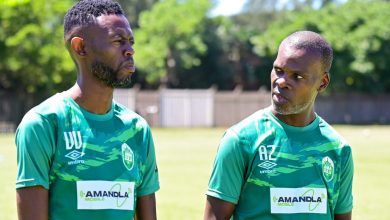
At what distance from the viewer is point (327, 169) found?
4469mm

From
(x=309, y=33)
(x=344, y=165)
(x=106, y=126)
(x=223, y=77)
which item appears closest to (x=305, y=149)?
(x=344, y=165)

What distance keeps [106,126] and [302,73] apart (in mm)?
1187

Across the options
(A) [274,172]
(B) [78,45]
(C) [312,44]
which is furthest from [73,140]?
(C) [312,44]

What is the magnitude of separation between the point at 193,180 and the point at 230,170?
13242 mm

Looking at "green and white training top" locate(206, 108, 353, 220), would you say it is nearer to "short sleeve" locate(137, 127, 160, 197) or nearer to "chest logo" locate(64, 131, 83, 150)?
"short sleeve" locate(137, 127, 160, 197)

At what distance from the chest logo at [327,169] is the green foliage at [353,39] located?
168 ft

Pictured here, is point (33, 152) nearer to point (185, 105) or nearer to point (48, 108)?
point (48, 108)

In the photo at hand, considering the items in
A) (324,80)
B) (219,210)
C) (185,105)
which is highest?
(324,80)

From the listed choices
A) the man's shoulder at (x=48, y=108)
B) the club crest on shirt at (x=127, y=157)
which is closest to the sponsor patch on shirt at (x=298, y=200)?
the club crest on shirt at (x=127, y=157)

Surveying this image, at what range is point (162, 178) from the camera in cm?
1784

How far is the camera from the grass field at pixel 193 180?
41.4 ft

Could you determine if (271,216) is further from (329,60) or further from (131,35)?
(131,35)

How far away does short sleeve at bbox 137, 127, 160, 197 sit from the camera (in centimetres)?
429

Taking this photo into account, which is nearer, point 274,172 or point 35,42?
point 274,172
